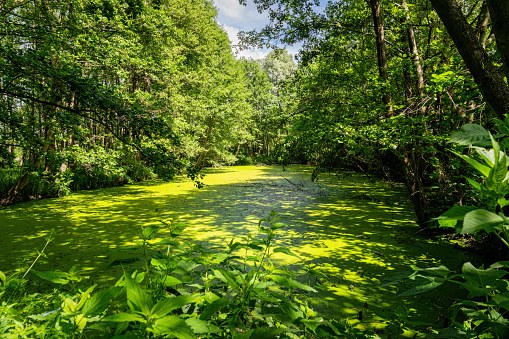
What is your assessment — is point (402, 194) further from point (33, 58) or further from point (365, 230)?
point (33, 58)

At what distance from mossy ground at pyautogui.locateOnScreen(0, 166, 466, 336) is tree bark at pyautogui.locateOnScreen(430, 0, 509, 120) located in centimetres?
123

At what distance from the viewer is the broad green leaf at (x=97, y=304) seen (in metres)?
0.48

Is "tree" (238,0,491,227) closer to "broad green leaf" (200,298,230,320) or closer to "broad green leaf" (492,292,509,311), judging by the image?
"broad green leaf" (492,292,509,311)

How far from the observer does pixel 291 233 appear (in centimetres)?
349

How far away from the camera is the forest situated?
48cm

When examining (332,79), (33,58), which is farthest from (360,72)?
(33,58)

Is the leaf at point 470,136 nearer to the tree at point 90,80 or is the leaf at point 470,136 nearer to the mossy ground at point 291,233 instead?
the mossy ground at point 291,233

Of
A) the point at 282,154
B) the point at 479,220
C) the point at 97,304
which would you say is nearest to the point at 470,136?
the point at 479,220

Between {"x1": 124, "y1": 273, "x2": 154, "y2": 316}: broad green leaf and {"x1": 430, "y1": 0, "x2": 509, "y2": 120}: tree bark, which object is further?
{"x1": 430, "y1": 0, "x2": 509, "y2": 120}: tree bark

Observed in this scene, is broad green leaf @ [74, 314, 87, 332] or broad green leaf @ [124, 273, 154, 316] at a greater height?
broad green leaf @ [124, 273, 154, 316]

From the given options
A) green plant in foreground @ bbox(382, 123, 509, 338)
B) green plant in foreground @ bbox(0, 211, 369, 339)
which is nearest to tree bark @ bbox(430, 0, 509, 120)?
green plant in foreground @ bbox(382, 123, 509, 338)

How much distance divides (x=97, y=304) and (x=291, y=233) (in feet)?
10.4

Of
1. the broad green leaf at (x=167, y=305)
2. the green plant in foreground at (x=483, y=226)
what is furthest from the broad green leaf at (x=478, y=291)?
the broad green leaf at (x=167, y=305)

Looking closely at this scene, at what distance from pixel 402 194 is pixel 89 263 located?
6.56 metres
